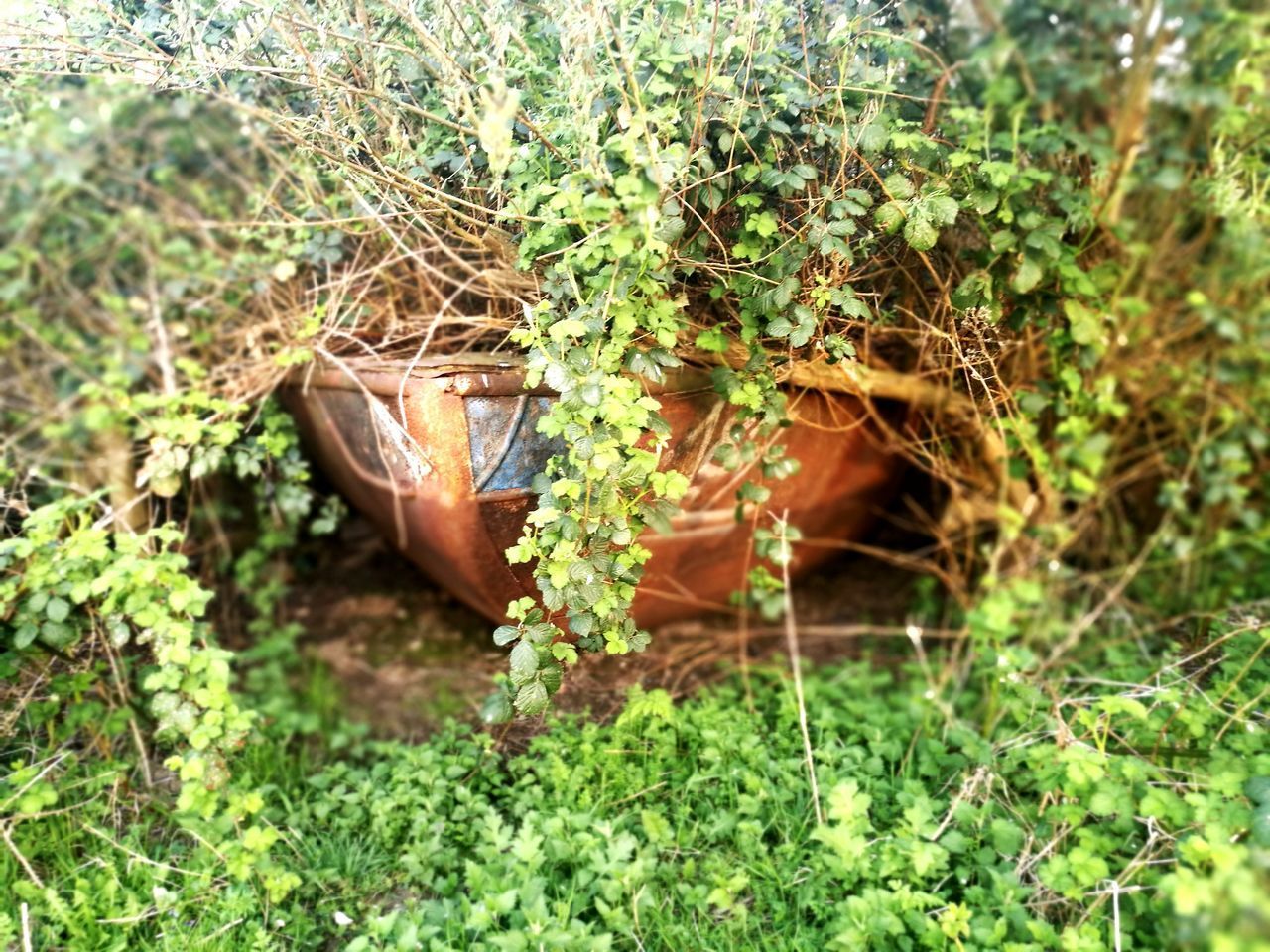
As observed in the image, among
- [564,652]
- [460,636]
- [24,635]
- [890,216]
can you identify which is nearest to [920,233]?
[890,216]

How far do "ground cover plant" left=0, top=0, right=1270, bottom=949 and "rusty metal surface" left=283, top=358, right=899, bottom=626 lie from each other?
14cm

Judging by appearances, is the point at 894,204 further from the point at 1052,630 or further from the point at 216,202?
the point at 216,202

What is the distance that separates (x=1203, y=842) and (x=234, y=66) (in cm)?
276

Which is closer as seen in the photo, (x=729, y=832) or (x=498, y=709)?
(x=498, y=709)

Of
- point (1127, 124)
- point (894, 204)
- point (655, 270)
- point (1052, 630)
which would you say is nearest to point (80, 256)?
point (655, 270)

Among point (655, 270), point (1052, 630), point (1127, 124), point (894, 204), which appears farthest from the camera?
point (1052, 630)

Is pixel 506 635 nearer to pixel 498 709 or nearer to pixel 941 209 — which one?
pixel 498 709

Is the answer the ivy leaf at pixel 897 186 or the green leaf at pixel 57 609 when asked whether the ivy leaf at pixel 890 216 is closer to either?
the ivy leaf at pixel 897 186

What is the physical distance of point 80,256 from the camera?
3.28m

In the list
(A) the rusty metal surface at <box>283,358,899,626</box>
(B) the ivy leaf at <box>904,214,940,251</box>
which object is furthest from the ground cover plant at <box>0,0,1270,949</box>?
(A) the rusty metal surface at <box>283,358,899,626</box>

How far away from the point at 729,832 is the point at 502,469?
1.12m

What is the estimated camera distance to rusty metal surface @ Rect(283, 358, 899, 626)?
213 centimetres

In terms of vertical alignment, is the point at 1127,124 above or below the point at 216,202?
above

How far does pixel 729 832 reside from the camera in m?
2.21
